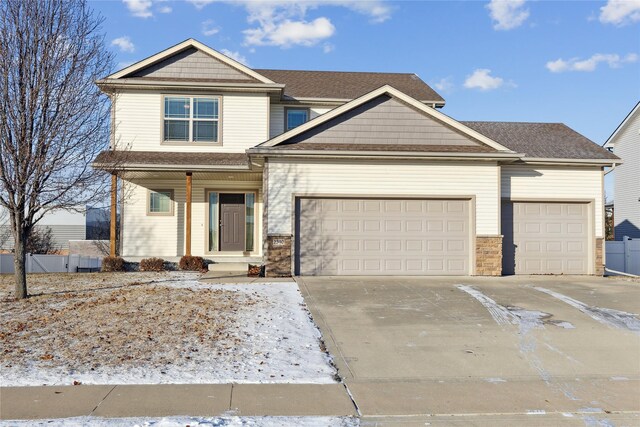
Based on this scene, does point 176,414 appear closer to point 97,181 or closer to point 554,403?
point 554,403

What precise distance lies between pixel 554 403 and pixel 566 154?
12.0 metres

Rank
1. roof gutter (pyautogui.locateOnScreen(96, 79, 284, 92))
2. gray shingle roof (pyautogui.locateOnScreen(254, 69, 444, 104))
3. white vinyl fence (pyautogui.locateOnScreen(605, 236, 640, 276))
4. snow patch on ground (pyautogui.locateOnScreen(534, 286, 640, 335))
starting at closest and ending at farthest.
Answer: snow patch on ground (pyautogui.locateOnScreen(534, 286, 640, 335)) → roof gutter (pyautogui.locateOnScreen(96, 79, 284, 92)) → white vinyl fence (pyautogui.locateOnScreen(605, 236, 640, 276)) → gray shingle roof (pyautogui.locateOnScreen(254, 69, 444, 104))

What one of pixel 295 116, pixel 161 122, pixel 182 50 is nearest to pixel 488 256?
pixel 295 116

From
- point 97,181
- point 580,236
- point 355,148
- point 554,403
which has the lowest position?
point 554,403

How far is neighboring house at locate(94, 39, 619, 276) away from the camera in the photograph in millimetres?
14367

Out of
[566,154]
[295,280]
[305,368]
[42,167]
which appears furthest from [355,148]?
[305,368]

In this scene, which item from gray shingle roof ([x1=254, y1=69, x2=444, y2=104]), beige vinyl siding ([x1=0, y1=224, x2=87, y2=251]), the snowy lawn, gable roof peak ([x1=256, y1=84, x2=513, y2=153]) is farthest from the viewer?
beige vinyl siding ([x1=0, y1=224, x2=87, y2=251])

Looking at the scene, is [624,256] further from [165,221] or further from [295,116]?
[165,221]

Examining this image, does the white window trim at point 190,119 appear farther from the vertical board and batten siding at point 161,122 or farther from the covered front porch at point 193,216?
the covered front porch at point 193,216

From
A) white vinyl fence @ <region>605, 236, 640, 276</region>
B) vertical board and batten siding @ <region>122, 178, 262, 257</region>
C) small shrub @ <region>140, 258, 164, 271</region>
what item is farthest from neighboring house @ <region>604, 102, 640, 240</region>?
small shrub @ <region>140, 258, 164, 271</region>

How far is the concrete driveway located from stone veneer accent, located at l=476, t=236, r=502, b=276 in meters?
1.90

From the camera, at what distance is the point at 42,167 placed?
32.4 ft

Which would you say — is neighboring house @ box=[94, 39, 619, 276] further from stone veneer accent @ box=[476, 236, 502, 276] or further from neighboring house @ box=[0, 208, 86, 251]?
neighboring house @ box=[0, 208, 86, 251]

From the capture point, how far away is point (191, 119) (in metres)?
17.7
